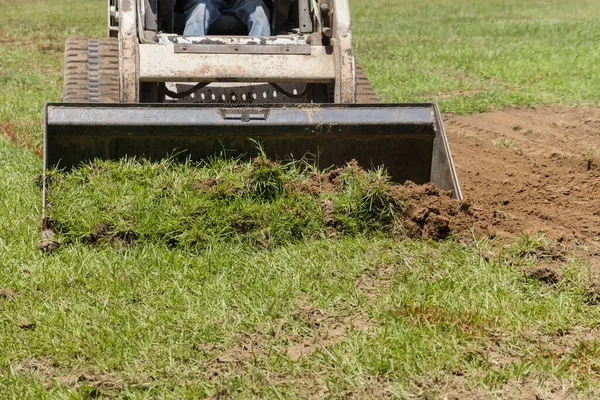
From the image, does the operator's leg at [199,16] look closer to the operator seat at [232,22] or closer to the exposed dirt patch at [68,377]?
the operator seat at [232,22]

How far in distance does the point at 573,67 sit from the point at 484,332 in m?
8.51

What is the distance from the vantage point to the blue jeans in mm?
6395

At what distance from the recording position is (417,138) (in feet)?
17.4

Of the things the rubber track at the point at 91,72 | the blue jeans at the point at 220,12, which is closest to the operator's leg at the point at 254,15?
the blue jeans at the point at 220,12

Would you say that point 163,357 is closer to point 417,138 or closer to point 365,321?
point 365,321

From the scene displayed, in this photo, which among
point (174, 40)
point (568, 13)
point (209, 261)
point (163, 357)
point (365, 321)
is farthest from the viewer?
point (568, 13)

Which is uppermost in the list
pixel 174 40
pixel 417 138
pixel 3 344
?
pixel 174 40

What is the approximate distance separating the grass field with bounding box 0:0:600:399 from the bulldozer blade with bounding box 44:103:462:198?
189 millimetres

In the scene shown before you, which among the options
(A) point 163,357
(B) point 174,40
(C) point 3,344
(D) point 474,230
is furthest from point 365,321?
(B) point 174,40

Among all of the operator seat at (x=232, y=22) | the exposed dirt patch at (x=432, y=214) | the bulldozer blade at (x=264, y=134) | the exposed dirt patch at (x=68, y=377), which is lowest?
the exposed dirt patch at (x=68, y=377)

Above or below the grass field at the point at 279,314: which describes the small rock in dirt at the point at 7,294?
below

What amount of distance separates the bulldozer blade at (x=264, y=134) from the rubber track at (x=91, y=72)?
1.50 m

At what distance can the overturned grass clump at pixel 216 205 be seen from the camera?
460cm

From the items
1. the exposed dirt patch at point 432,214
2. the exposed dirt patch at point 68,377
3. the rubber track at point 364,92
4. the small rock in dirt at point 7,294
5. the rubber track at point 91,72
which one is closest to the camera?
the exposed dirt patch at point 68,377
